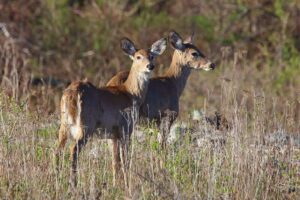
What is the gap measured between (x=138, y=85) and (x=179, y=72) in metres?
1.75

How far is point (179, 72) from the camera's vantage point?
1391cm

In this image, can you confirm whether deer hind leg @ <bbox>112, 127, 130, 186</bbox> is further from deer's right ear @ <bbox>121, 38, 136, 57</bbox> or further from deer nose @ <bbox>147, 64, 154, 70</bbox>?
deer's right ear @ <bbox>121, 38, 136, 57</bbox>

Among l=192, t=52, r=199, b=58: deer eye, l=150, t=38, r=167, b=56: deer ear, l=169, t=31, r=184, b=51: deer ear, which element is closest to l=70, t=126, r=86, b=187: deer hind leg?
l=150, t=38, r=167, b=56: deer ear

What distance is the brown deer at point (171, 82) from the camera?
499 inches

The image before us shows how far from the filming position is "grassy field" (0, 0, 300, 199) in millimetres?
9602

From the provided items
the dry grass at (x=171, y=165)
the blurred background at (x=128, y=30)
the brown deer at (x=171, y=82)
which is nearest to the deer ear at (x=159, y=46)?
the brown deer at (x=171, y=82)

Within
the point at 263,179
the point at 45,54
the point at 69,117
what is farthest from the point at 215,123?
the point at 45,54

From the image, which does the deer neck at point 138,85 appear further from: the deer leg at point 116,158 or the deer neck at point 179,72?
the deer neck at point 179,72

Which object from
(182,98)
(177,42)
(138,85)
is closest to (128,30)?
(182,98)

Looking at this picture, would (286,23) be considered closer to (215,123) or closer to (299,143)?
(299,143)

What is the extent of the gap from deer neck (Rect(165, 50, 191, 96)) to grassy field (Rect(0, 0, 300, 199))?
17.7 inches

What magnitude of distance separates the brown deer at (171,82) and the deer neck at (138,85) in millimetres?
303

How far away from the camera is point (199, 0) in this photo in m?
23.6

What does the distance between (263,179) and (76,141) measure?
202cm
